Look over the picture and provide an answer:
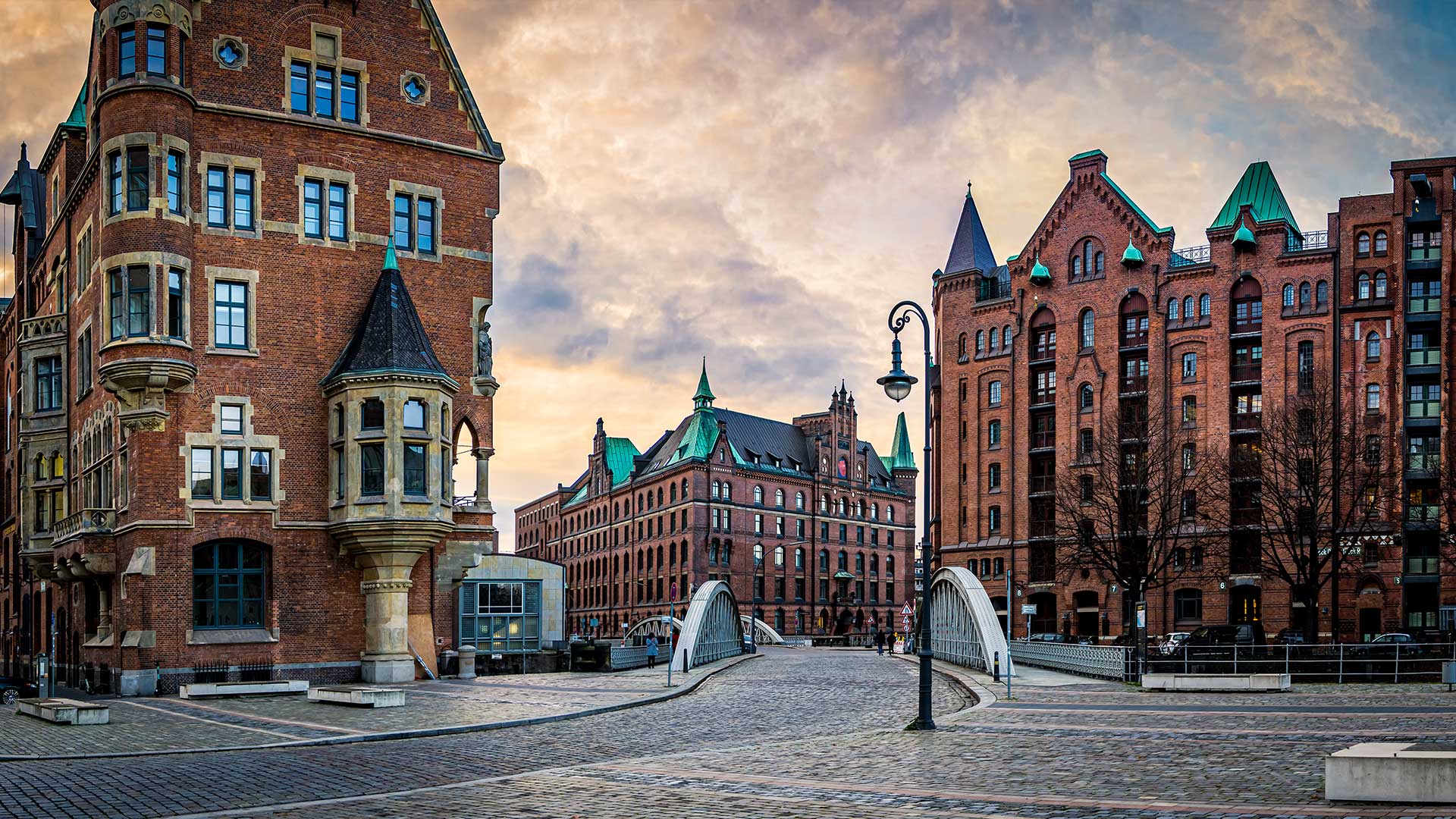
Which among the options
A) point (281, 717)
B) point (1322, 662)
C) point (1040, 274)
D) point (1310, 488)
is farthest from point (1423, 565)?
point (281, 717)

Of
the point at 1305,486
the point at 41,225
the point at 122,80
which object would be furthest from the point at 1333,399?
the point at 41,225

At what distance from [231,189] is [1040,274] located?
56.5 m

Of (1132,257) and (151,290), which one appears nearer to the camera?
(151,290)

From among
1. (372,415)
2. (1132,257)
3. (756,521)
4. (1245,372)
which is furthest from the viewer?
(756,521)

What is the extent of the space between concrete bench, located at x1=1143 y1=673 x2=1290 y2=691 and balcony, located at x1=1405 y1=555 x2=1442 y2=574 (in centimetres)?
4315

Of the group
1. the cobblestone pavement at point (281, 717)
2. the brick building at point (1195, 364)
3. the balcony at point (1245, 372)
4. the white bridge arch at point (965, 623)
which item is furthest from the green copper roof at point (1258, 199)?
the cobblestone pavement at point (281, 717)

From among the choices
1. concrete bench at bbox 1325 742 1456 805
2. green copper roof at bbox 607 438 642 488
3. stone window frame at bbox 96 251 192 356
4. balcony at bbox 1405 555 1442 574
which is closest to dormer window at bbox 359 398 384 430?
stone window frame at bbox 96 251 192 356

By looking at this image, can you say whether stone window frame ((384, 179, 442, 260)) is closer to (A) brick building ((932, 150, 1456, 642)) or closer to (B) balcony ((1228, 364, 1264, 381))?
(A) brick building ((932, 150, 1456, 642))

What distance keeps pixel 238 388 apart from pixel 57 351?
12185mm

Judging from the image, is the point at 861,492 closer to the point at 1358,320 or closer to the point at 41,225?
the point at 1358,320

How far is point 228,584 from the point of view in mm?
35062

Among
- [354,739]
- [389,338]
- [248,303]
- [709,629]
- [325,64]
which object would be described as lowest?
[709,629]

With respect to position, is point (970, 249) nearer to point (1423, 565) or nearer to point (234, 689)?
point (1423, 565)

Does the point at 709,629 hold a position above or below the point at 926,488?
below
